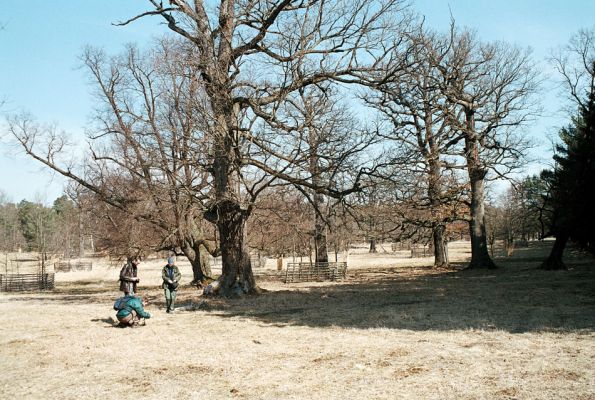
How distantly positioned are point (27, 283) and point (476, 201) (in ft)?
89.2

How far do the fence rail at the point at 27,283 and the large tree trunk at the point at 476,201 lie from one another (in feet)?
82.7

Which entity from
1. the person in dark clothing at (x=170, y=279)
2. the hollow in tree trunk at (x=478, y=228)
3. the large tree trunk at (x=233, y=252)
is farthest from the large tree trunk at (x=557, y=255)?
the person in dark clothing at (x=170, y=279)

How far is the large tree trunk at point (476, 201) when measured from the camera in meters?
27.0

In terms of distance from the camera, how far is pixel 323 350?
29.0 feet

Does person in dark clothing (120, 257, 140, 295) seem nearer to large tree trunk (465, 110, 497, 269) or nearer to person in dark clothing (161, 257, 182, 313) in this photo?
person in dark clothing (161, 257, 182, 313)

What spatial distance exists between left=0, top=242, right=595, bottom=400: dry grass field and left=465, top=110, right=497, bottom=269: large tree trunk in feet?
36.8

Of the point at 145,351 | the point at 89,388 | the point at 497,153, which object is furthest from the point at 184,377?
the point at 497,153

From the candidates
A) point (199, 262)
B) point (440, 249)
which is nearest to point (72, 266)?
point (199, 262)

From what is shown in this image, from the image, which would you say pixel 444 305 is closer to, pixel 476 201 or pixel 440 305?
pixel 440 305

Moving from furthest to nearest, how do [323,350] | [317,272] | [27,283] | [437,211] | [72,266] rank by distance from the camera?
[72,266] → [27,283] → [437,211] → [317,272] → [323,350]

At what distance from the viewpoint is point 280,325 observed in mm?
11914

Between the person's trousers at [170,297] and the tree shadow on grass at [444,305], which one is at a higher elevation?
the person's trousers at [170,297]

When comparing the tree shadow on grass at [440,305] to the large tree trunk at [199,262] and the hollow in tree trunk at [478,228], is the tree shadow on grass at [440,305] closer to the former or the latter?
the large tree trunk at [199,262]

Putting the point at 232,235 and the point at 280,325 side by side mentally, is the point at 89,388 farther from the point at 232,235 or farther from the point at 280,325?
the point at 232,235
